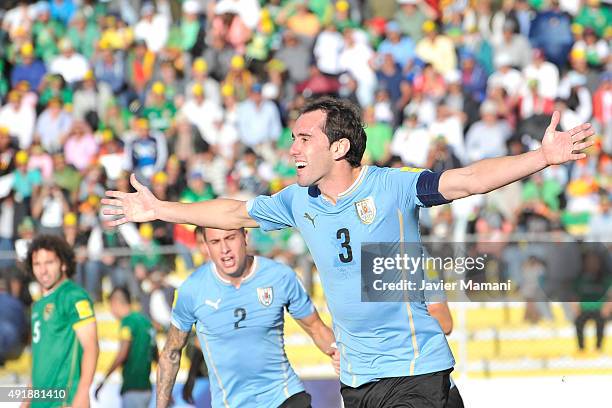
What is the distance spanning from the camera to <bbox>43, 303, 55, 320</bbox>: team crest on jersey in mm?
8266

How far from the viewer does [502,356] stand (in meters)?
12.2

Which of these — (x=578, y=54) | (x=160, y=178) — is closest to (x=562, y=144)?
(x=160, y=178)

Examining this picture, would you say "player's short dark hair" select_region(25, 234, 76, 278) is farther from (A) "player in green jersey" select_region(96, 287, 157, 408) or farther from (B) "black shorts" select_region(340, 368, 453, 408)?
(B) "black shorts" select_region(340, 368, 453, 408)

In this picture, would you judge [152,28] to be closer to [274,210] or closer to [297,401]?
[297,401]

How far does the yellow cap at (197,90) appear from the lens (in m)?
18.3

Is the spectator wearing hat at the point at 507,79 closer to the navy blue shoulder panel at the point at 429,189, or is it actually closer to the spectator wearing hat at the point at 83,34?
the spectator wearing hat at the point at 83,34

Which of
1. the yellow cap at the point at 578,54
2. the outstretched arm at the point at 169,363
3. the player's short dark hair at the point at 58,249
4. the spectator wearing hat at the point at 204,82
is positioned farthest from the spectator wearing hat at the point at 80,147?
the outstretched arm at the point at 169,363

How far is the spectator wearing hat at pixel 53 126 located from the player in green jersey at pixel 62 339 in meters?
9.55

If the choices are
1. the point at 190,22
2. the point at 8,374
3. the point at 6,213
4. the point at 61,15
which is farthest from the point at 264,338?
the point at 61,15

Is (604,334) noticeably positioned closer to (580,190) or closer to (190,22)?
(580,190)

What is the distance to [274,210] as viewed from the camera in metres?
6.80

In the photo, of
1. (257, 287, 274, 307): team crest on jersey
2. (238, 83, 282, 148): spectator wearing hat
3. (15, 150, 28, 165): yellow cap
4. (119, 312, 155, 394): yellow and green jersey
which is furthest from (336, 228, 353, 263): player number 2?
(15, 150, 28, 165): yellow cap

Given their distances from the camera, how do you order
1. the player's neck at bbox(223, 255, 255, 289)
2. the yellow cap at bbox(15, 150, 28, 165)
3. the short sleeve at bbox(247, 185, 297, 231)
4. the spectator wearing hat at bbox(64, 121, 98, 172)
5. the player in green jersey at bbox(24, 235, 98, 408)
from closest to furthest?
the short sleeve at bbox(247, 185, 297, 231) < the player's neck at bbox(223, 255, 255, 289) < the player in green jersey at bbox(24, 235, 98, 408) < the yellow cap at bbox(15, 150, 28, 165) < the spectator wearing hat at bbox(64, 121, 98, 172)

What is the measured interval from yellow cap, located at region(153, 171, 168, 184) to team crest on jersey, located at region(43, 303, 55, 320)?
777cm
